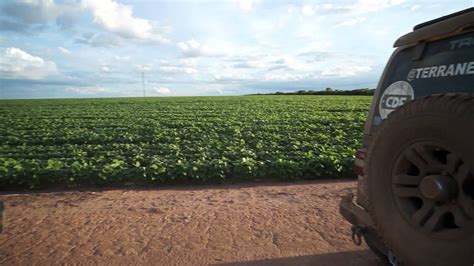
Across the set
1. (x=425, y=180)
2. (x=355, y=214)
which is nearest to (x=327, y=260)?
(x=355, y=214)

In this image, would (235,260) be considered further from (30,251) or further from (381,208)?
(30,251)

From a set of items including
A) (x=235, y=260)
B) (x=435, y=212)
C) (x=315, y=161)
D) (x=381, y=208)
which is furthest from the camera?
(x=315, y=161)

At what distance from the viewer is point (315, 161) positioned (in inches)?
301

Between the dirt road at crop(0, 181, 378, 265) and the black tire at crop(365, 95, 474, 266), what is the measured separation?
5.42 ft

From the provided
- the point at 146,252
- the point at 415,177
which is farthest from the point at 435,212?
the point at 146,252

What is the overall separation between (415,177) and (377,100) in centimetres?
110

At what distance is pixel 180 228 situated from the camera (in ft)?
15.2

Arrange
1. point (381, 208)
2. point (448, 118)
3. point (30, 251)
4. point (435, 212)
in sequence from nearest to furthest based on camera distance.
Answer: point (448, 118) → point (435, 212) → point (381, 208) → point (30, 251)

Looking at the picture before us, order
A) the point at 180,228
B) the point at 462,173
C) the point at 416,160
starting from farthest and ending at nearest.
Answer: the point at 180,228 < the point at 416,160 < the point at 462,173

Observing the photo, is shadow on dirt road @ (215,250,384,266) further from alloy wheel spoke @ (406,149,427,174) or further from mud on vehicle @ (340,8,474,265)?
alloy wheel spoke @ (406,149,427,174)

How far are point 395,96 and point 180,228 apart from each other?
3.08 metres

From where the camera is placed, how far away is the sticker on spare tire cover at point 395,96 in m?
2.74

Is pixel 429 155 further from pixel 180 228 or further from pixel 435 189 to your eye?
pixel 180 228

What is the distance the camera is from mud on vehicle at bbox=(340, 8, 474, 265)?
1.86 m
